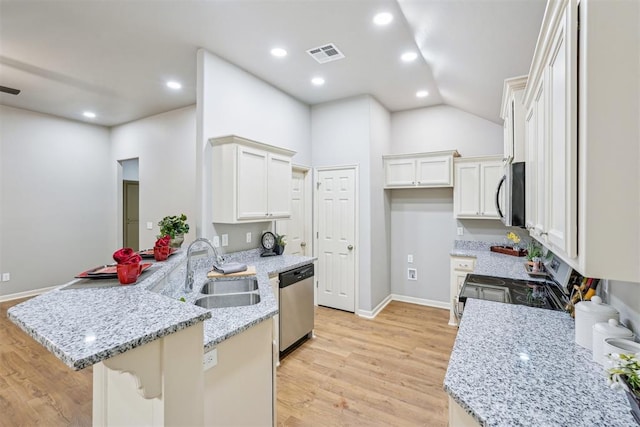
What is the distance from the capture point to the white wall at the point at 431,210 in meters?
4.27

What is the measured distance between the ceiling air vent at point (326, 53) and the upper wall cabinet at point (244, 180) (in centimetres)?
107

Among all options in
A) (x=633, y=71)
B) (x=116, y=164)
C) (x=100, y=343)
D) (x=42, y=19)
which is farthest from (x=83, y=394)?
(x=116, y=164)

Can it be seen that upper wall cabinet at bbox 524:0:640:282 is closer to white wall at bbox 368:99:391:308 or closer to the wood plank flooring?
the wood plank flooring

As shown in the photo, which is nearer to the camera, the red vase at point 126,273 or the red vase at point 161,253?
the red vase at point 126,273

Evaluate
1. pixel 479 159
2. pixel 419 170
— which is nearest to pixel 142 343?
pixel 419 170

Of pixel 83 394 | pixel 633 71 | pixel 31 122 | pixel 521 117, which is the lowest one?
pixel 83 394

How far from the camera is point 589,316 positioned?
3.99 feet

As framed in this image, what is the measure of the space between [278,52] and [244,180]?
1.37 metres

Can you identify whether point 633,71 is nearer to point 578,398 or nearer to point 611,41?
point 611,41

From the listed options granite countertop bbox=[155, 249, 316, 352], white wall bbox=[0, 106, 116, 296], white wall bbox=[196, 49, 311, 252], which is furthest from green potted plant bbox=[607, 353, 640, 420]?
white wall bbox=[0, 106, 116, 296]

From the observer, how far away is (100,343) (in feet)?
2.66

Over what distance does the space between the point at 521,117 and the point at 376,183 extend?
8.19ft

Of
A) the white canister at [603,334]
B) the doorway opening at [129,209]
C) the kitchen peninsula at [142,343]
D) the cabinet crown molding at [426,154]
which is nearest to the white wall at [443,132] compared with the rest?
the cabinet crown molding at [426,154]

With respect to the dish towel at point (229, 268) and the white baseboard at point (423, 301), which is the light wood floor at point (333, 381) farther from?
the dish towel at point (229, 268)
